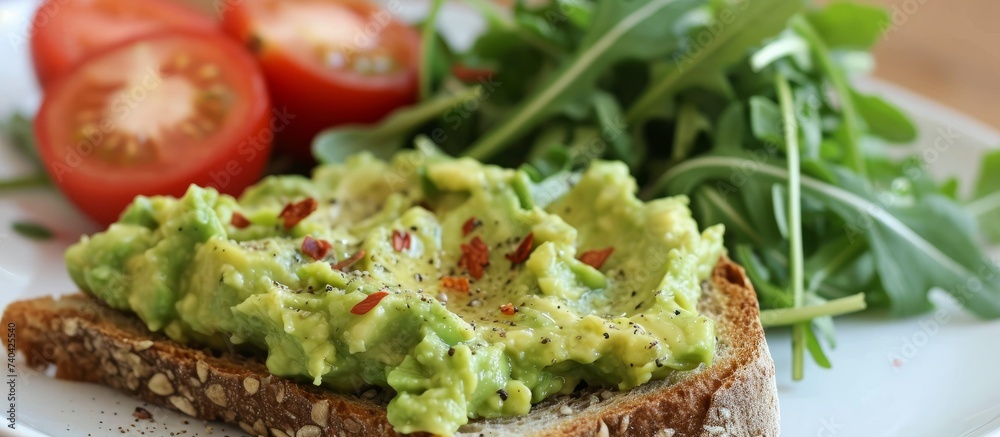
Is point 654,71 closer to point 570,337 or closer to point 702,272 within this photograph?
point 702,272

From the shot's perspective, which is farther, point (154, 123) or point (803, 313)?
point (154, 123)

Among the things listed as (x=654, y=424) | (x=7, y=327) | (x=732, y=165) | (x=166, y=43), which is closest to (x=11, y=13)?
(x=166, y=43)

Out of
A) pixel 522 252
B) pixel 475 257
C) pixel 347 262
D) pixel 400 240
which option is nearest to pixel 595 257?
pixel 522 252

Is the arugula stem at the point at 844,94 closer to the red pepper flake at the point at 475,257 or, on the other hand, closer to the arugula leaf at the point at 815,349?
the arugula leaf at the point at 815,349

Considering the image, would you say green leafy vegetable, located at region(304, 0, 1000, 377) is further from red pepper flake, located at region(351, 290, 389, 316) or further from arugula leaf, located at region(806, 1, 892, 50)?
red pepper flake, located at region(351, 290, 389, 316)

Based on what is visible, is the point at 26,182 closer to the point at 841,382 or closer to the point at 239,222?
the point at 239,222
